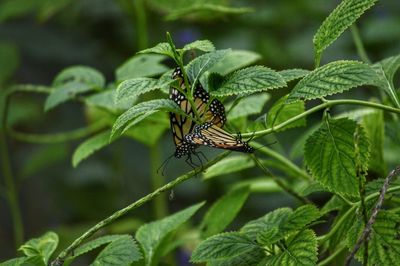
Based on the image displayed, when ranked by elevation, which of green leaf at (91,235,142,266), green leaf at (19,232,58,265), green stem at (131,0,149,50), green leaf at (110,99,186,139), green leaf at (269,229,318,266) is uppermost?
green stem at (131,0,149,50)

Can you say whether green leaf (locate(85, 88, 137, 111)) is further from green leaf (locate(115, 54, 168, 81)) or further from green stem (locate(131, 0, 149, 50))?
green stem (locate(131, 0, 149, 50))

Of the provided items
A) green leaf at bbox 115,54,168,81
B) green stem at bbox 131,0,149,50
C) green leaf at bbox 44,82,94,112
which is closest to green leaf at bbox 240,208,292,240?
green leaf at bbox 115,54,168,81

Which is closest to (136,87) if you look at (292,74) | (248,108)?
(292,74)

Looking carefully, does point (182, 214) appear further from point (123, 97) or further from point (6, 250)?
point (6, 250)

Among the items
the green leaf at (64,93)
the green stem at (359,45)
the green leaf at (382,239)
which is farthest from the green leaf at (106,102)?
the green leaf at (382,239)

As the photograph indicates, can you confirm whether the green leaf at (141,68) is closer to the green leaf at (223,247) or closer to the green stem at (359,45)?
the green stem at (359,45)

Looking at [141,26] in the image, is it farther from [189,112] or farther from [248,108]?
[189,112]
